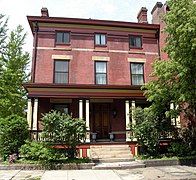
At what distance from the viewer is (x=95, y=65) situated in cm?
2136

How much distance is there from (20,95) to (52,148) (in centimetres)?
1380

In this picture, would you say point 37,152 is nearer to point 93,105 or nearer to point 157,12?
point 93,105

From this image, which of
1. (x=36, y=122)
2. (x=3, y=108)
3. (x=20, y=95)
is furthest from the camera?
(x=20, y=95)

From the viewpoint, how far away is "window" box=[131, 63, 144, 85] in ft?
71.1

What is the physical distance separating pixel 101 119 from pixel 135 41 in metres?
7.17

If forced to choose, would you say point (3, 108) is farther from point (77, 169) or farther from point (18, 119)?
point (77, 169)

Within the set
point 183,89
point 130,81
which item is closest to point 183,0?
point 183,89

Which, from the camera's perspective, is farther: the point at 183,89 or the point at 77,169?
the point at 183,89

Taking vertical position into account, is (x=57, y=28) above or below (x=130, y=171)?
above

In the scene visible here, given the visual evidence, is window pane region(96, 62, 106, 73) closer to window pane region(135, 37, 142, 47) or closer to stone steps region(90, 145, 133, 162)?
window pane region(135, 37, 142, 47)

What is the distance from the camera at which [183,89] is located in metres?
14.3

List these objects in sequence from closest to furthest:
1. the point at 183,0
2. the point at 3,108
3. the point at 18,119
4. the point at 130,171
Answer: the point at 130,171, the point at 183,0, the point at 18,119, the point at 3,108

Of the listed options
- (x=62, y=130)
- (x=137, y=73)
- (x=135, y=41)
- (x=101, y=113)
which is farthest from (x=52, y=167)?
(x=135, y=41)

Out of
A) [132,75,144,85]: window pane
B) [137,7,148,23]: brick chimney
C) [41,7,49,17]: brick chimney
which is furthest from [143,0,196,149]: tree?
[41,7,49,17]: brick chimney
